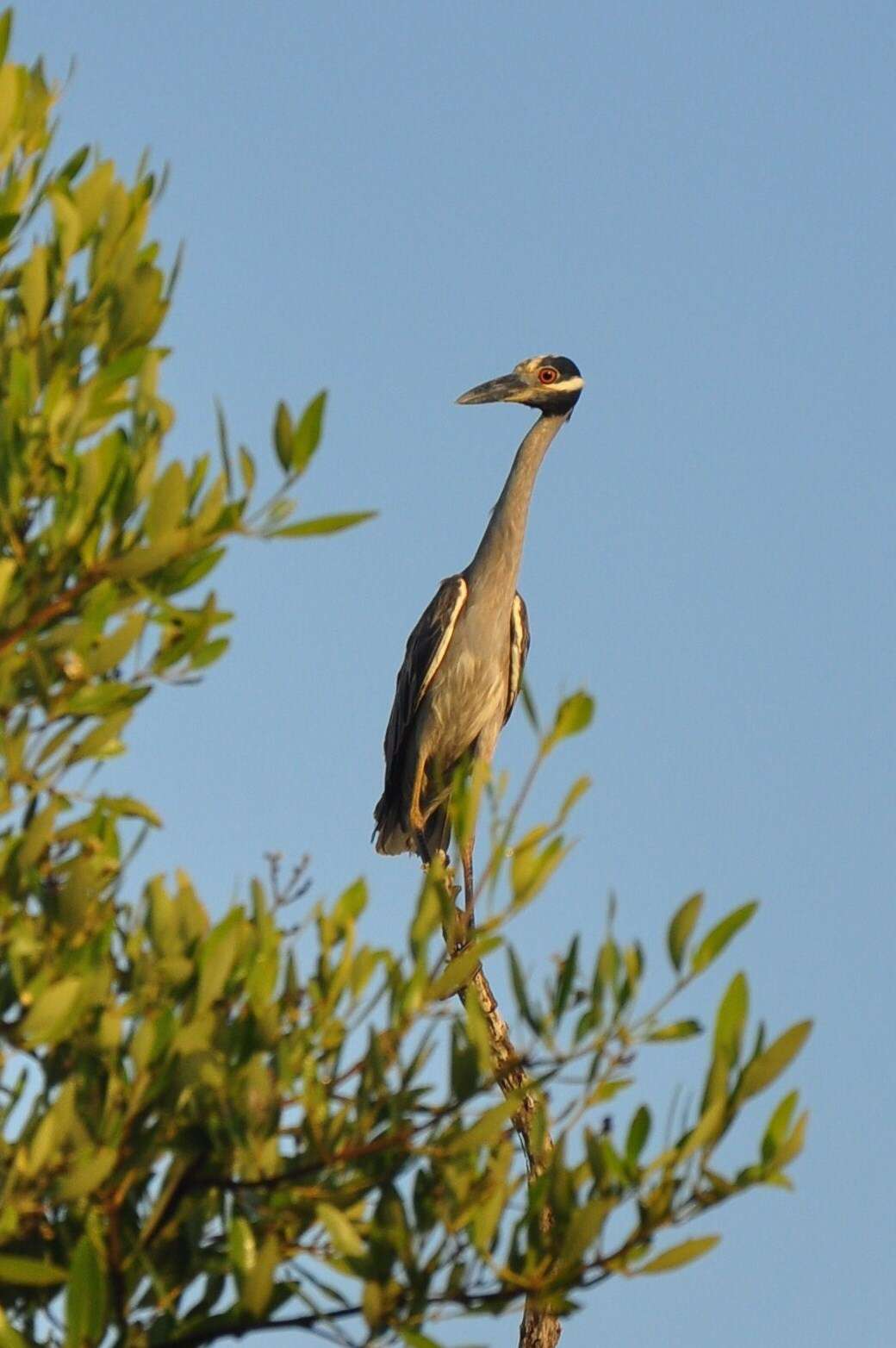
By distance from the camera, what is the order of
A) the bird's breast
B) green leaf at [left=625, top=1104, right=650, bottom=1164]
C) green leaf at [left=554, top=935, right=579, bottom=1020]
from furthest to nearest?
the bird's breast < green leaf at [left=554, top=935, right=579, bottom=1020] < green leaf at [left=625, top=1104, right=650, bottom=1164]

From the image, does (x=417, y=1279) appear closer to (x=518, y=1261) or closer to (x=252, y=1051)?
(x=518, y=1261)

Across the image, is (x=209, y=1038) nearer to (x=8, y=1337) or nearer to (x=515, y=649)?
(x=8, y=1337)

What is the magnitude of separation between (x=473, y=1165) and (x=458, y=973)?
349 millimetres

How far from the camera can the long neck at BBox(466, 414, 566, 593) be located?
10727 mm

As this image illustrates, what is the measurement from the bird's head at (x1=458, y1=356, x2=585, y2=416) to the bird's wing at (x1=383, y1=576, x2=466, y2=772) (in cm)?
113

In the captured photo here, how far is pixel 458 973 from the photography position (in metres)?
3.33

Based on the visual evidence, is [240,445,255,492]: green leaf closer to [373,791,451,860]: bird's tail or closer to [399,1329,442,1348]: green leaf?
[399,1329,442,1348]: green leaf

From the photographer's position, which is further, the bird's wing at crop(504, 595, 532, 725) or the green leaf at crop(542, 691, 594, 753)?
the bird's wing at crop(504, 595, 532, 725)

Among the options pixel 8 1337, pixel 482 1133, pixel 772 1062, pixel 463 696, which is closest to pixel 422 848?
pixel 463 696

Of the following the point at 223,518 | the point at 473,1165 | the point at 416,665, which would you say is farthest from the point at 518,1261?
the point at 416,665

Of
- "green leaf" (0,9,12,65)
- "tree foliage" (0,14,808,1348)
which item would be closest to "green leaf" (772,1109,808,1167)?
"tree foliage" (0,14,808,1348)

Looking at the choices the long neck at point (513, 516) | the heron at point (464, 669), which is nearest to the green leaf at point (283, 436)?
the heron at point (464, 669)

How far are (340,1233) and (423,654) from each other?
788 centimetres

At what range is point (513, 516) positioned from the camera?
10.8 metres
